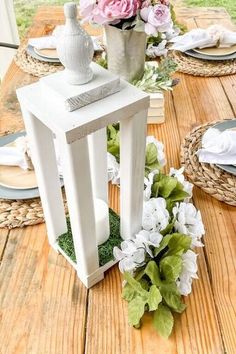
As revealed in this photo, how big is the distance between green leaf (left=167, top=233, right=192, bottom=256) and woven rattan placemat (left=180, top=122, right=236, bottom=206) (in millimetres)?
221

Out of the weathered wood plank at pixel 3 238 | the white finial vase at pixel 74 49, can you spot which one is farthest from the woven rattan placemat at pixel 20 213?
the white finial vase at pixel 74 49

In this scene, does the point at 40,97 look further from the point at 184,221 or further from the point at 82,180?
the point at 184,221

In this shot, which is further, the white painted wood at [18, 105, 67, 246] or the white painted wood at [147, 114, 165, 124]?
the white painted wood at [147, 114, 165, 124]

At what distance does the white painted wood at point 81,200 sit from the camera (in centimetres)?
52

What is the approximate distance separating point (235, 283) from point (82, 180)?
356mm

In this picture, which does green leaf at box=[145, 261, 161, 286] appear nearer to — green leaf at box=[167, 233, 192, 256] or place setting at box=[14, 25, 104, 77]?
green leaf at box=[167, 233, 192, 256]

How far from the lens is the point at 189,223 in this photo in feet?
2.30

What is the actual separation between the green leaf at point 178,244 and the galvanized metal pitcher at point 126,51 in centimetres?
57

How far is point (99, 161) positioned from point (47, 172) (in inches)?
3.8

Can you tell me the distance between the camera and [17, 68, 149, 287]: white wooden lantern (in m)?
0.52

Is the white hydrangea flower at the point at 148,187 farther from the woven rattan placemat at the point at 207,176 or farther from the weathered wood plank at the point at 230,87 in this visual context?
the weathered wood plank at the point at 230,87

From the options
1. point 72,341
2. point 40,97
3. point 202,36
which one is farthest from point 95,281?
point 202,36

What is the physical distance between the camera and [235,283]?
2.25ft

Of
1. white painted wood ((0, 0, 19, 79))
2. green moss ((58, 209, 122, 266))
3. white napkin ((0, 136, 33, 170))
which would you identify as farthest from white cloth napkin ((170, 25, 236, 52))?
white painted wood ((0, 0, 19, 79))
